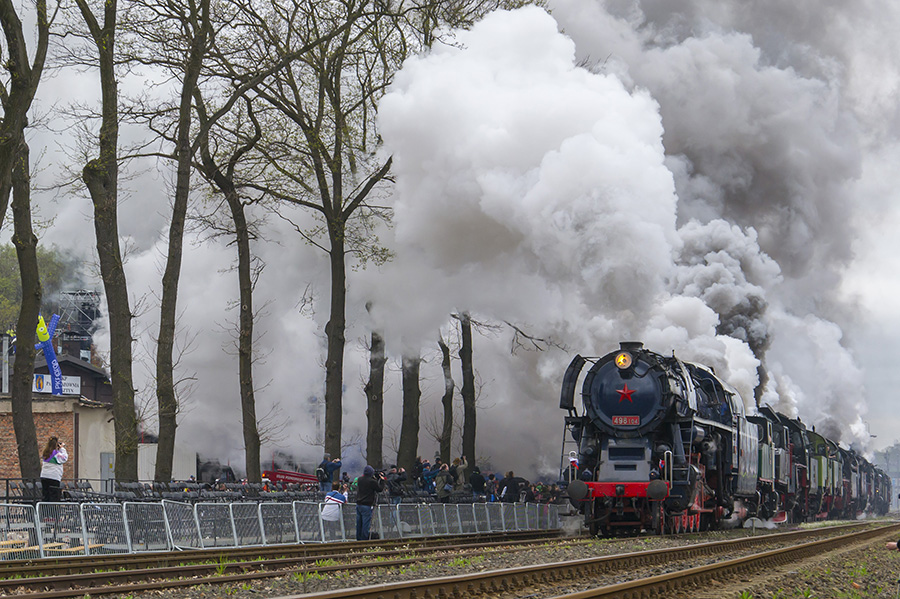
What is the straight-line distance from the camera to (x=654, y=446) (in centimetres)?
1795

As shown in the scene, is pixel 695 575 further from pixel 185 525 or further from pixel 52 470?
pixel 52 470

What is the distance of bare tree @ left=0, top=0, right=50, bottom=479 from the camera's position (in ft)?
52.3

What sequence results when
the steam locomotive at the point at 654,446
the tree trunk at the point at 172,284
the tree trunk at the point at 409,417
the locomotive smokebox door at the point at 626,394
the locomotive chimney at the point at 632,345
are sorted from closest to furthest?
the steam locomotive at the point at 654,446 → the locomotive smokebox door at the point at 626,394 → the locomotive chimney at the point at 632,345 → the tree trunk at the point at 172,284 → the tree trunk at the point at 409,417

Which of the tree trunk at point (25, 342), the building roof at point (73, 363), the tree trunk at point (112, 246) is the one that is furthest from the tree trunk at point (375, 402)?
the building roof at point (73, 363)

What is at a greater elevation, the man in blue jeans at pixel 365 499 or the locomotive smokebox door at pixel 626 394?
the locomotive smokebox door at pixel 626 394

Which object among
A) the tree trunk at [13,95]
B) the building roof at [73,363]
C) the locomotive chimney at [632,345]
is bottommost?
the locomotive chimney at [632,345]

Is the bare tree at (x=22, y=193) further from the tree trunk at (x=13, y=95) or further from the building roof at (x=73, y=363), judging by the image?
the building roof at (x=73, y=363)

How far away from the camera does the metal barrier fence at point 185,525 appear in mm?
13281

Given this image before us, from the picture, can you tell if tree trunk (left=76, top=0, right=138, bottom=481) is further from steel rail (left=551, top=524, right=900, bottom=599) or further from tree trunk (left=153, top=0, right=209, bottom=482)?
steel rail (left=551, top=524, right=900, bottom=599)

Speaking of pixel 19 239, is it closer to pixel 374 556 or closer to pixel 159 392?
pixel 159 392

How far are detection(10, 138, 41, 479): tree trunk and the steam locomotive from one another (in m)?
9.26

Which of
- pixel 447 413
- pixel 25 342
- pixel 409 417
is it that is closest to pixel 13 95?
pixel 25 342

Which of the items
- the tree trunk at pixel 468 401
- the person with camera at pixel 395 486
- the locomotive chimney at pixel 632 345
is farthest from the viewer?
the tree trunk at pixel 468 401

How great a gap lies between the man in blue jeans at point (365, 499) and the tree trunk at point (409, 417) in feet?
29.5
